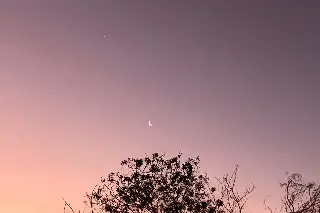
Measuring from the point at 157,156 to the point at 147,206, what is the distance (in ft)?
9.15

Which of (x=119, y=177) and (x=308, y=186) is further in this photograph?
(x=119, y=177)

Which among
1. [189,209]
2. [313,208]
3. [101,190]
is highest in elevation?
[101,190]

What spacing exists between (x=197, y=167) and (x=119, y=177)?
423 centimetres

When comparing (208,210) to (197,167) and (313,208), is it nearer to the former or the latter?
(197,167)

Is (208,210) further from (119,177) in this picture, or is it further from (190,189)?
(119,177)

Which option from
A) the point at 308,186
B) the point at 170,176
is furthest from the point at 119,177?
the point at 308,186

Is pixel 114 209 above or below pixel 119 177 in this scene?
below

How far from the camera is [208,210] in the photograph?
A: 961 inches

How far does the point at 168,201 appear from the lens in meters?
24.6

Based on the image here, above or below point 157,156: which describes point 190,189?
below

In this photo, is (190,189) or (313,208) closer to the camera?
(313,208)

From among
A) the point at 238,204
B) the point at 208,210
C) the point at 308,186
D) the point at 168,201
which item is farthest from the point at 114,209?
the point at 308,186

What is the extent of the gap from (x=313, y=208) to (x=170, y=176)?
738 cm

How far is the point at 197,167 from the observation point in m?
25.5
